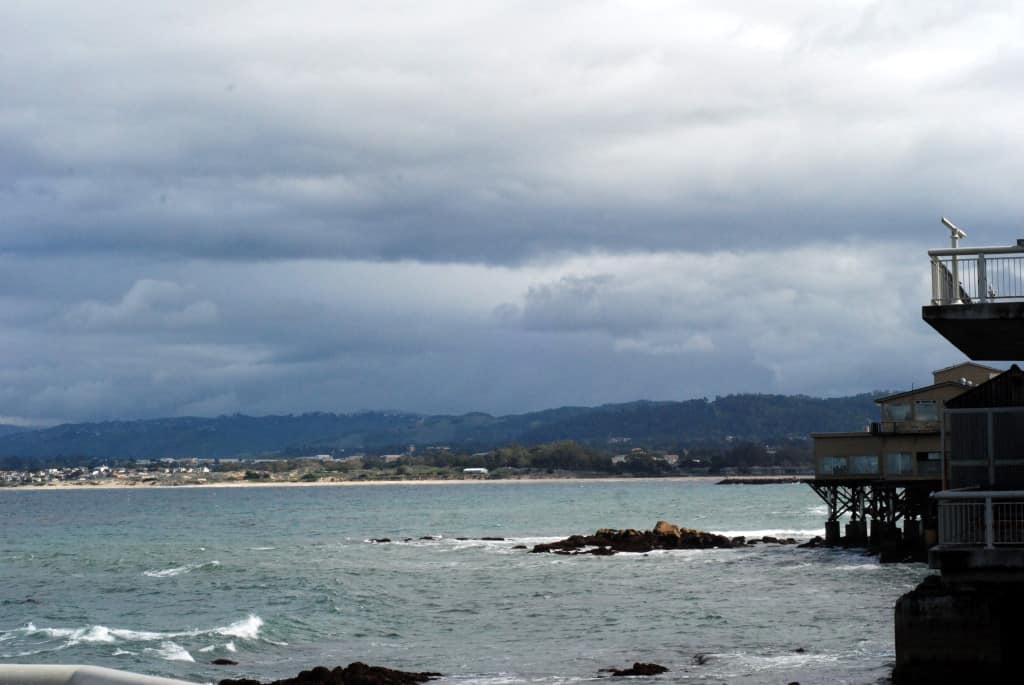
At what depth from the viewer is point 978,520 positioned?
81.1ft

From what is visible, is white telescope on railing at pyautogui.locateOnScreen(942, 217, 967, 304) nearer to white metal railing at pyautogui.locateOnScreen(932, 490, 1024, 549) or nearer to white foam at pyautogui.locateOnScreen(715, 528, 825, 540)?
white metal railing at pyautogui.locateOnScreen(932, 490, 1024, 549)

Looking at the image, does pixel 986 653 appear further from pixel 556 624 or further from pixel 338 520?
pixel 338 520

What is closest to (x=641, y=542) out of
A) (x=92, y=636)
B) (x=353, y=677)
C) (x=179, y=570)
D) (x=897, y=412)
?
(x=897, y=412)

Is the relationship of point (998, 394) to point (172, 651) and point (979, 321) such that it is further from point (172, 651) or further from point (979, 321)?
point (172, 651)

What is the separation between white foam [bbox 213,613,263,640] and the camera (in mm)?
41719

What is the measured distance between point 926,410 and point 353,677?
44211 mm

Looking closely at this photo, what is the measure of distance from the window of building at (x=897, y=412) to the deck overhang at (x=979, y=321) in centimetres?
4384

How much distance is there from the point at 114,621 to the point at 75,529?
77.9 metres

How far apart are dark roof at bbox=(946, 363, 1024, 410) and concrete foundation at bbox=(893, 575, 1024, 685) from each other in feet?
14.6

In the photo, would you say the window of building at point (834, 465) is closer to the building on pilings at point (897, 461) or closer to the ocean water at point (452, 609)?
the building on pilings at point (897, 461)

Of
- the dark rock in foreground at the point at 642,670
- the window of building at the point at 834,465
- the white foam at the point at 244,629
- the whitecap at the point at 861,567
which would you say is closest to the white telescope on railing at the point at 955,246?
the dark rock in foreground at the point at 642,670

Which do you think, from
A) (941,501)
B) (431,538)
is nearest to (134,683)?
(941,501)

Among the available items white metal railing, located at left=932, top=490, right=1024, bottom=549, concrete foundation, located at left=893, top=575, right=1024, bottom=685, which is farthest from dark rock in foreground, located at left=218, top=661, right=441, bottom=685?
white metal railing, located at left=932, top=490, right=1024, bottom=549

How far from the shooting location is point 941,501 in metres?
24.4
